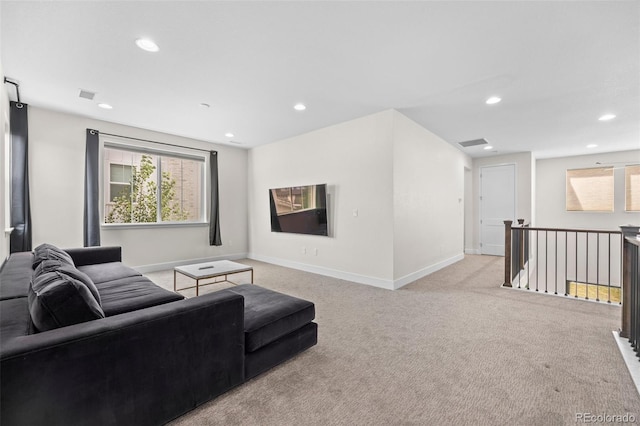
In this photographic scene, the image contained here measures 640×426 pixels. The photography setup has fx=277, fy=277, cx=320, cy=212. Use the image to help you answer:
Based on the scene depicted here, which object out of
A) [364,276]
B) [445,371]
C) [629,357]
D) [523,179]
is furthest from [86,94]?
[523,179]

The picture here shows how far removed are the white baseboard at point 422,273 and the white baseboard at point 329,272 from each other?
181 millimetres

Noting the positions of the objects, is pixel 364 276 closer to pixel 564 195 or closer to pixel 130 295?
pixel 130 295

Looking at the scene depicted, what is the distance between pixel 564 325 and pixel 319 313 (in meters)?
2.48

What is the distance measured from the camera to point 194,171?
19.4ft

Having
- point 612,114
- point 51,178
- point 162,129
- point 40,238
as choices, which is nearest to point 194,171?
point 162,129

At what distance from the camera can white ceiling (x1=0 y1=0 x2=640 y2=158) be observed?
2.06 metres

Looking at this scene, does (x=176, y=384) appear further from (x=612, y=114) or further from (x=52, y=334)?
(x=612, y=114)

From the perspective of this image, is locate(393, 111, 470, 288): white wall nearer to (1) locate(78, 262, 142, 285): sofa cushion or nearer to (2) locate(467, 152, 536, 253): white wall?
(2) locate(467, 152, 536, 253): white wall

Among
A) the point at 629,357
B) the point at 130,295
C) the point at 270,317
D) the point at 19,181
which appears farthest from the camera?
the point at 19,181

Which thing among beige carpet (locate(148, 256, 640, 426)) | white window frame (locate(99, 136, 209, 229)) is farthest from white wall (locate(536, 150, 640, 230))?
white window frame (locate(99, 136, 209, 229))

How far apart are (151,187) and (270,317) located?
457cm

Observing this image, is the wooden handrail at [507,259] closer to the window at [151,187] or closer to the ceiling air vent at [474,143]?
the ceiling air vent at [474,143]

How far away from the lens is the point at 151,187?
5.32 m

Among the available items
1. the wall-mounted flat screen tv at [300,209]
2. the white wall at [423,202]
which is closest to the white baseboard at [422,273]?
the white wall at [423,202]
